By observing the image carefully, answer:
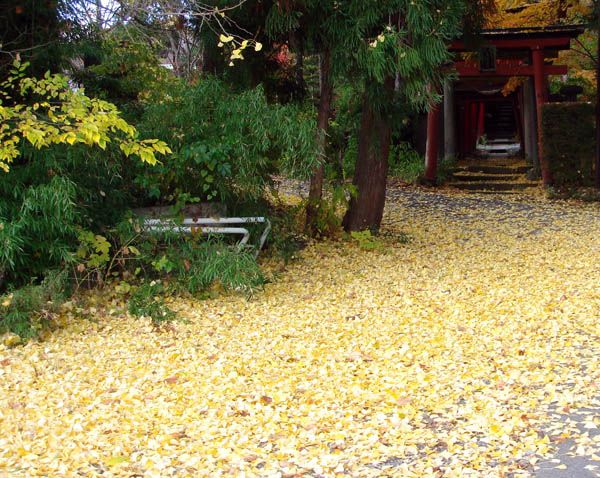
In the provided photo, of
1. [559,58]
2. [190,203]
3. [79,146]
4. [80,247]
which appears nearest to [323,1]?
[190,203]

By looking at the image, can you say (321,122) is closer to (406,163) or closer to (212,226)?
(212,226)

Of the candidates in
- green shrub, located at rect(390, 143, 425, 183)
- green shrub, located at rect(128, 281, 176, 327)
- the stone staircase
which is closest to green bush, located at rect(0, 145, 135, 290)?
green shrub, located at rect(128, 281, 176, 327)

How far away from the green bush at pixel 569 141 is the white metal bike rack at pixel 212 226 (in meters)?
6.93

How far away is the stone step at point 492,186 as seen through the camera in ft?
45.2

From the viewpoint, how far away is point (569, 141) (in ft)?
40.8

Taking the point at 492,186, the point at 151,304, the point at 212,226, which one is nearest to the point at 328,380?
the point at 151,304

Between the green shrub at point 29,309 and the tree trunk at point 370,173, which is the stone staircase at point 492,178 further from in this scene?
the green shrub at point 29,309

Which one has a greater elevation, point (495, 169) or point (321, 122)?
point (321, 122)

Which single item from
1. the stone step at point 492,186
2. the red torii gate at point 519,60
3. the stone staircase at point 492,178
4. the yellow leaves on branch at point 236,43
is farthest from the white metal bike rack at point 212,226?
the stone step at point 492,186

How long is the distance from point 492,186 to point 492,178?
0.60 m

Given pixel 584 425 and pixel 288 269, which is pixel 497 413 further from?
pixel 288 269

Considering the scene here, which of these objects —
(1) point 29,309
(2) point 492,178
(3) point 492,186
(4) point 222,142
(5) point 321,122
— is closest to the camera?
(1) point 29,309

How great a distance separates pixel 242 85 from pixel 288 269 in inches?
82.8

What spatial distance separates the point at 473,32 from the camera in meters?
10.6
